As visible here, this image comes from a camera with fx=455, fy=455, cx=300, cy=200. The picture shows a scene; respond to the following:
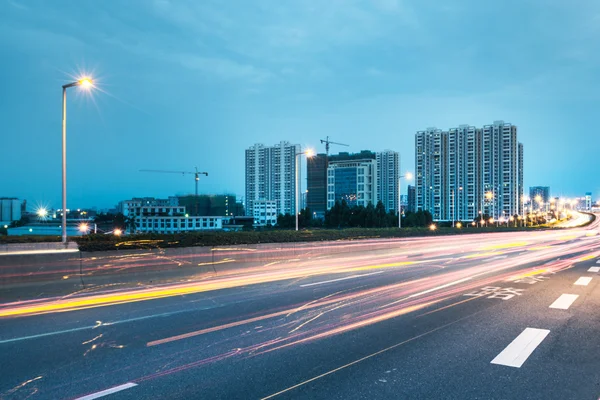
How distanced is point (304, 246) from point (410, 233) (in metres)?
17.6

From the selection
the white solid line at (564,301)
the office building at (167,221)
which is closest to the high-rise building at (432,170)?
the office building at (167,221)

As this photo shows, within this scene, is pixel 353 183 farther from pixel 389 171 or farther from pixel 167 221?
pixel 167 221

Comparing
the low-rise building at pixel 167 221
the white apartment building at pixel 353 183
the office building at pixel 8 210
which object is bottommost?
the low-rise building at pixel 167 221

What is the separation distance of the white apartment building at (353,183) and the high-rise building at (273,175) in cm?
1763

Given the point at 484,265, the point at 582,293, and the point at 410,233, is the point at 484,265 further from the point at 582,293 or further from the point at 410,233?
the point at 410,233

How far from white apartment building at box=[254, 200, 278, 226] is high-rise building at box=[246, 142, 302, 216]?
10.3m

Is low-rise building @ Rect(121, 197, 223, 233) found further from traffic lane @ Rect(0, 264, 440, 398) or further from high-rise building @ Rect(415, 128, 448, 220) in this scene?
traffic lane @ Rect(0, 264, 440, 398)

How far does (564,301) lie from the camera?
1129 centimetres

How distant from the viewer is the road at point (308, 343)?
214 inches

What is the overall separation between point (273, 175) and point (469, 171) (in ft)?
244

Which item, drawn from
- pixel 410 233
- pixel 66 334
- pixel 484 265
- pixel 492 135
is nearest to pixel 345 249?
pixel 484 265

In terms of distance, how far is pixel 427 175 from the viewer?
166 m

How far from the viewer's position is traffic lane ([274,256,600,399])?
17.2 ft

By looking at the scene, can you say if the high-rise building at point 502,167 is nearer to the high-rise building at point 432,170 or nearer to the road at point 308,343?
the high-rise building at point 432,170
